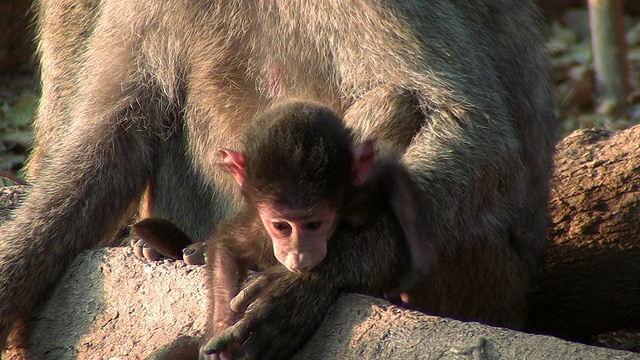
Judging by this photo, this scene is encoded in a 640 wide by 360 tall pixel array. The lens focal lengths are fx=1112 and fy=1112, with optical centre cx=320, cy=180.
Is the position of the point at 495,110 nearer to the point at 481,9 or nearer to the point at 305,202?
the point at 481,9

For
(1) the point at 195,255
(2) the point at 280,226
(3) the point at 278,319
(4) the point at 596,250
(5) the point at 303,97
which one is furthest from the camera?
(4) the point at 596,250

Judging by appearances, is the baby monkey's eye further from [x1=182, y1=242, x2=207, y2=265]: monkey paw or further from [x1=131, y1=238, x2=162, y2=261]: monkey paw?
[x1=131, y1=238, x2=162, y2=261]: monkey paw

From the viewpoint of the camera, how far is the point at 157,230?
4223 mm

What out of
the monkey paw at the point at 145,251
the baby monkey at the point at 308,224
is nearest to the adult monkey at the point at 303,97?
the baby monkey at the point at 308,224

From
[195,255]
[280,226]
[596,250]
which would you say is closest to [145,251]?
[195,255]

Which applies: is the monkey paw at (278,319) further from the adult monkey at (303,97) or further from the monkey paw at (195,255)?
the monkey paw at (195,255)

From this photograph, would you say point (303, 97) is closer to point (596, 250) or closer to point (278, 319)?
point (278, 319)

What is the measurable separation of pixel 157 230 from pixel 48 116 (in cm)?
135

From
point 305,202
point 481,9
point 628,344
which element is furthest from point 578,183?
point 305,202

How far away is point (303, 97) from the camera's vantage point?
4.10 meters

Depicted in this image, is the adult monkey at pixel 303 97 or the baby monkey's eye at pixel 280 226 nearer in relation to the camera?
the baby monkey's eye at pixel 280 226

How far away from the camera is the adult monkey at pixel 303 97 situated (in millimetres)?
3779

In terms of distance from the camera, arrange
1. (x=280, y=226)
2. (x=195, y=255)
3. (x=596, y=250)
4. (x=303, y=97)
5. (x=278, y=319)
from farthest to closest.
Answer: (x=596, y=250)
(x=303, y=97)
(x=195, y=255)
(x=280, y=226)
(x=278, y=319)

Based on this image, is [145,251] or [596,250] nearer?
[145,251]
